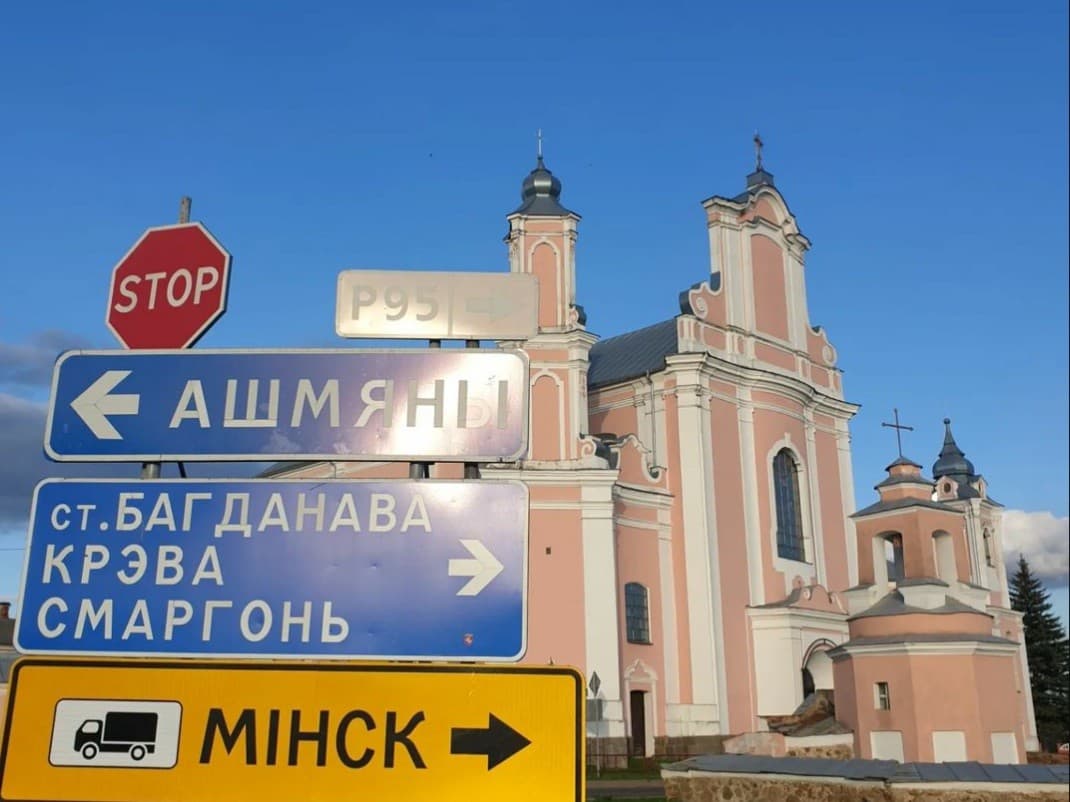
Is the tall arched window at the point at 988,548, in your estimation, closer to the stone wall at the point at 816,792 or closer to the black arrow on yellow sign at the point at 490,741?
the stone wall at the point at 816,792

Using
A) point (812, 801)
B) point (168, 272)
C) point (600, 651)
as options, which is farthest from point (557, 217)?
point (168, 272)

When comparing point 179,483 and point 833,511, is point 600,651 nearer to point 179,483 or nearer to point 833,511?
point 833,511

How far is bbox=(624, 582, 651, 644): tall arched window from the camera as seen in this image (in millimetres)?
29516

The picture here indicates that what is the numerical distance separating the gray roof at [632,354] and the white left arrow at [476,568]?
3010 cm

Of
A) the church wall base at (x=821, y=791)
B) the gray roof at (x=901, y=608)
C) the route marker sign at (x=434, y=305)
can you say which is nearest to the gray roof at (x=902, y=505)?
the gray roof at (x=901, y=608)

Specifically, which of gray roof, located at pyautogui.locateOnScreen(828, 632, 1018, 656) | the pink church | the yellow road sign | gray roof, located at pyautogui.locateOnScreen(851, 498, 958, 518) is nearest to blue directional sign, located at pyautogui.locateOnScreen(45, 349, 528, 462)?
the yellow road sign

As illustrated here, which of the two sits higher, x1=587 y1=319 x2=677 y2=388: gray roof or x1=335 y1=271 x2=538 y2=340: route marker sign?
x1=587 y1=319 x2=677 y2=388: gray roof

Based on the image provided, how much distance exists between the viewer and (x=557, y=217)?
31938mm

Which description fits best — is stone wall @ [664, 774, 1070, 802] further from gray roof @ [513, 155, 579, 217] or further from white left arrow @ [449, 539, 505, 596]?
gray roof @ [513, 155, 579, 217]

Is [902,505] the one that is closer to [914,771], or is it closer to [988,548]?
[914,771]

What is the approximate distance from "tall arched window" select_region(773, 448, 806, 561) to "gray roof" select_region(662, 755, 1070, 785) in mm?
20354

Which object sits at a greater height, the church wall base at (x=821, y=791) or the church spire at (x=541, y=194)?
the church spire at (x=541, y=194)

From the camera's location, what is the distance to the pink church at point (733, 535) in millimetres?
20719

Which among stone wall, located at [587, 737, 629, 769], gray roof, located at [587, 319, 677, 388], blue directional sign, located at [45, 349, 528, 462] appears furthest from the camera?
gray roof, located at [587, 319, 677, 388]
